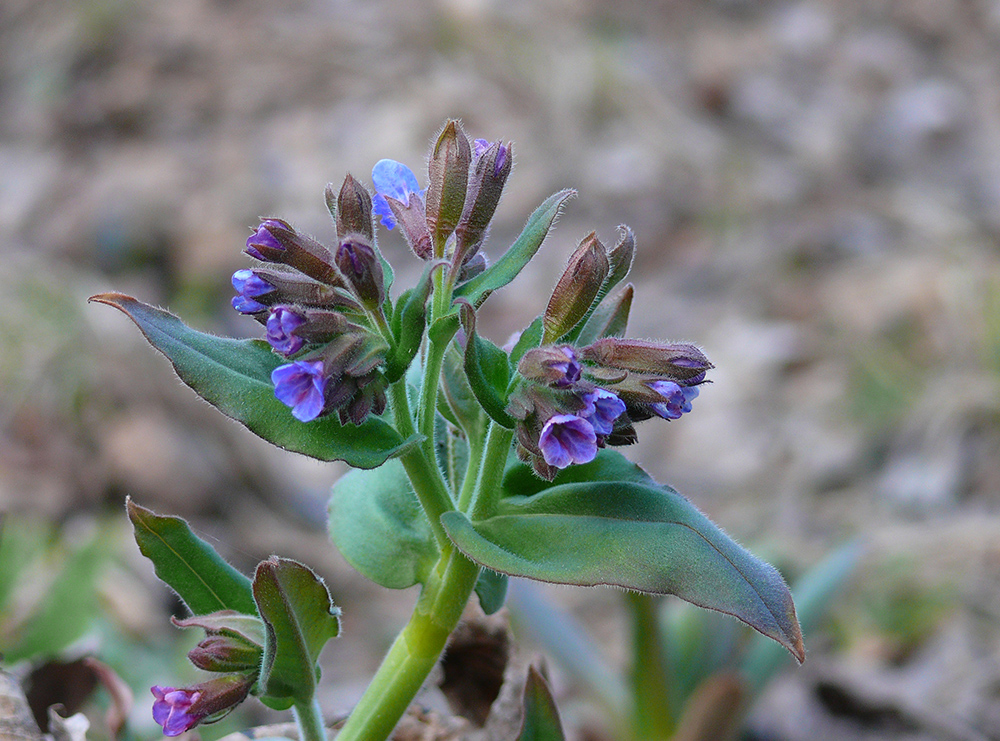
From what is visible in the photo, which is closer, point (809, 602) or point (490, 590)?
point (490, 590)

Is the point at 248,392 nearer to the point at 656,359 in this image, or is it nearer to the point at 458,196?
the point at 458,196

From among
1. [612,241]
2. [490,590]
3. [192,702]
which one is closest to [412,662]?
[490,590]

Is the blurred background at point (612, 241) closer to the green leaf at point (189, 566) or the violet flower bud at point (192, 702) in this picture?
the green leaf at point (189, 566)

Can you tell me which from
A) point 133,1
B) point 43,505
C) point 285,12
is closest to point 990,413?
point 43,505

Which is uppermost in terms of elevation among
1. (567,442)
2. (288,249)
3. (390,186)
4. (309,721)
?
(390,186)

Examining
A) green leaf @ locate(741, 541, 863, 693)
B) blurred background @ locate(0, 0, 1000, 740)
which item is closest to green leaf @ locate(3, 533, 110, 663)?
blurred background @ locate(0, 0, 1000, 740)

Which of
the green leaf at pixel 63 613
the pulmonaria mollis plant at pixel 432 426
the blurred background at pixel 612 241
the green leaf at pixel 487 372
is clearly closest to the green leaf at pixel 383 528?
the pulmonaria mollis plant at pixel 432 426

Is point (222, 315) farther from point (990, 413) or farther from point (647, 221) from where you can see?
point (990, 413)
